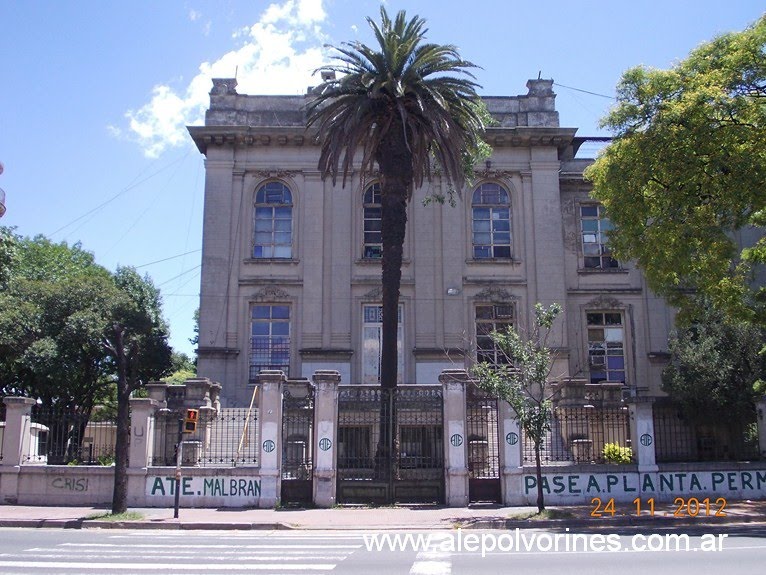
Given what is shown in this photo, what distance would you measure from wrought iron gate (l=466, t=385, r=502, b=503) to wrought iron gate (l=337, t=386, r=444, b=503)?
2.66 feet

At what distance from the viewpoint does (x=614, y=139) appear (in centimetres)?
2191

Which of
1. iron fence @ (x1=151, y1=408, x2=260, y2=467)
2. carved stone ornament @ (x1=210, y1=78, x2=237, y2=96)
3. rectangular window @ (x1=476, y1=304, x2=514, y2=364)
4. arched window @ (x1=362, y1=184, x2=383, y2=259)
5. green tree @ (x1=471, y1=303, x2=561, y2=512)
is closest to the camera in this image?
green tree @ (x1=471, y1=303, x2=561, y2=512)

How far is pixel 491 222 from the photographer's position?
32031mm

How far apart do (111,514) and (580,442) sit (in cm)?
1165

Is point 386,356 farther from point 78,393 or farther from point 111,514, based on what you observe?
point 78,393

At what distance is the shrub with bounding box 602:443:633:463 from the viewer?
20469 mm

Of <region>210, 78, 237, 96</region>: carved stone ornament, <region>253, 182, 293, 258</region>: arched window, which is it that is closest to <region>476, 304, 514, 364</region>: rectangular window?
<region>253, 182, 293, 258</region>: arched window

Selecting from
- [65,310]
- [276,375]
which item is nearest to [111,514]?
[276,375]

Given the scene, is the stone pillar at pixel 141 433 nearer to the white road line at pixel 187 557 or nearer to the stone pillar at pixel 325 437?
the stone pillar at pixel 325 437

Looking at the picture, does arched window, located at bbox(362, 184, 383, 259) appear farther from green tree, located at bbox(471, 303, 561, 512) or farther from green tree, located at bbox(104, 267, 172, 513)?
green tree, located at bbox(471, 303, 561, 512)

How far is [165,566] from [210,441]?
10464mm

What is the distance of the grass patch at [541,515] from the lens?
16.9 meters

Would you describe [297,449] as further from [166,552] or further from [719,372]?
[719,372]
